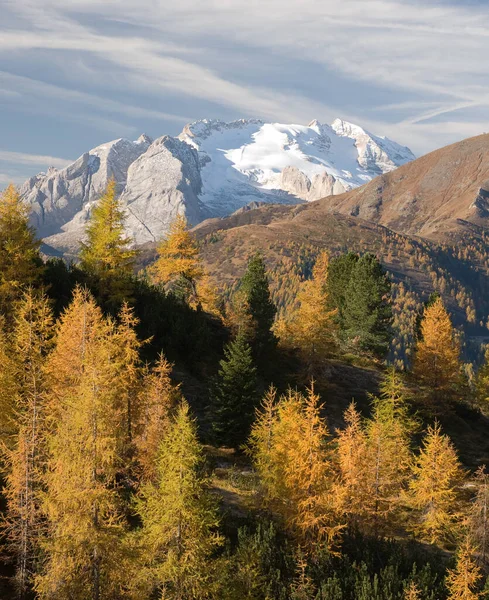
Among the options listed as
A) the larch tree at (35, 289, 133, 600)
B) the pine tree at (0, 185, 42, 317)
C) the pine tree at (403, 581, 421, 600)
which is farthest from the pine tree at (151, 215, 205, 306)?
the pine tree at (403, 581, 421, 600)

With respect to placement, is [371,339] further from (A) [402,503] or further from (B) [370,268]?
(A) [402,503]

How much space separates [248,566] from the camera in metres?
18.7

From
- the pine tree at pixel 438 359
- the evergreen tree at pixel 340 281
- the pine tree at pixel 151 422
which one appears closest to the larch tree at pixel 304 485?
the pine tree at pixel 151 422

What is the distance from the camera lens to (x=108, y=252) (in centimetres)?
4128

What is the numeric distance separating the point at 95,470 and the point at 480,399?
2017 inches

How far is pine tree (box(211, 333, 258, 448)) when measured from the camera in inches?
1345

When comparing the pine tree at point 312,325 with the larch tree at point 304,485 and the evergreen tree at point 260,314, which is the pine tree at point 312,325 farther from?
the larch tree at point 304,485

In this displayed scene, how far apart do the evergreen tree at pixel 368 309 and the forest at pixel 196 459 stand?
585cm

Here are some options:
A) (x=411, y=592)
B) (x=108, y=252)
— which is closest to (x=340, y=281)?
(x=108, y=252)

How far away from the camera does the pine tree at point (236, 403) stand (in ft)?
112

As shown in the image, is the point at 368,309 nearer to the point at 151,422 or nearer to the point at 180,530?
the point at 151,422

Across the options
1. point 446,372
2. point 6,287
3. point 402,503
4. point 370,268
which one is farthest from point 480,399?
point 6,287

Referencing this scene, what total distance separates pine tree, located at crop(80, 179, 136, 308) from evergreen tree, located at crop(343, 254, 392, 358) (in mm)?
27008

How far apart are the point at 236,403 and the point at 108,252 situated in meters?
16.8
